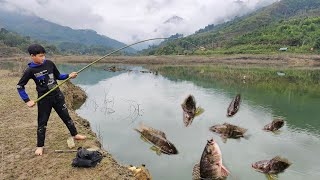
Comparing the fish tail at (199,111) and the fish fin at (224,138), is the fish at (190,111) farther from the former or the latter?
the fish fin at (224,138)

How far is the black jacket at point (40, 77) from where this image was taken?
7.79 metres

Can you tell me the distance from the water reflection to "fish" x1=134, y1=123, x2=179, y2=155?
0.27m

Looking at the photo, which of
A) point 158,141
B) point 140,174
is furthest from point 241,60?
point 140,174

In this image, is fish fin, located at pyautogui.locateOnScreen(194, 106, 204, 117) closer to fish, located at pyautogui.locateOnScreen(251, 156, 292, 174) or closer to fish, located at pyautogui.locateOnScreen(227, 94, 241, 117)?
fish, located at pyautogui.locateOnScreen(227, 94, 241, 117)

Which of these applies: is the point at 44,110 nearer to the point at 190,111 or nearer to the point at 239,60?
the point at 190,111

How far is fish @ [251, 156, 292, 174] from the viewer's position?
10.8m

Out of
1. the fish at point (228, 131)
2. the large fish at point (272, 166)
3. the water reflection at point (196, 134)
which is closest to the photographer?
the large fish at point (272, 166)

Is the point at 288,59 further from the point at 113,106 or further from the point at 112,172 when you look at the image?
the point at 112,172

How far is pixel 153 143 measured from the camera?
13.0m

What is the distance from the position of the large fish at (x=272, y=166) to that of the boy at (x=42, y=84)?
6.21 meters

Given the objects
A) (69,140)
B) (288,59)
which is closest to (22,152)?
(69,140)

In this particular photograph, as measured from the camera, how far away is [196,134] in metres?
14.7

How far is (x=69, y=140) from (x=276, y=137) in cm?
943

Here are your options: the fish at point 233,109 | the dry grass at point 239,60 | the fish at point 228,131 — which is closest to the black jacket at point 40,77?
the fish at point 228,131
